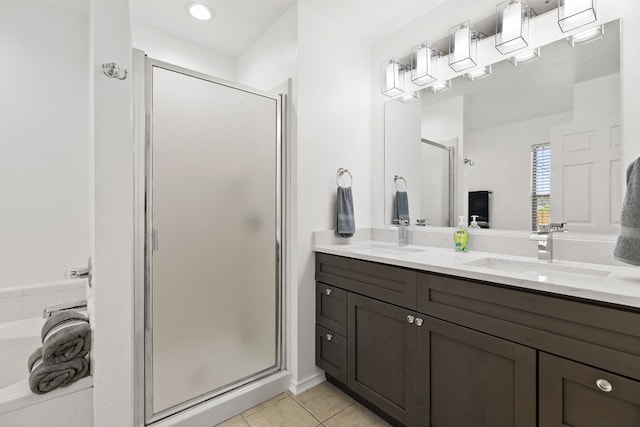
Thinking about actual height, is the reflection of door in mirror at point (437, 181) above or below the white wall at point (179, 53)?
below

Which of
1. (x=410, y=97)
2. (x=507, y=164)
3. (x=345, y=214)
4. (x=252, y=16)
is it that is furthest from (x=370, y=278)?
(x=252, y=16)

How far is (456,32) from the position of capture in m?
1.83

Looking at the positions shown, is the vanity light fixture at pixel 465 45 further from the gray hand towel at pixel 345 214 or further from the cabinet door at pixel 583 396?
the cabinet door at pixel 583 396

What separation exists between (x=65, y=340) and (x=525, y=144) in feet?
7.97

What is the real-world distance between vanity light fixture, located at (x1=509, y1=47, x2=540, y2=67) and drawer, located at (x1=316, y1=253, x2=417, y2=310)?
133cm

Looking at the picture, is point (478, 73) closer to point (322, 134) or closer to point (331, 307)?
point (322, 134)

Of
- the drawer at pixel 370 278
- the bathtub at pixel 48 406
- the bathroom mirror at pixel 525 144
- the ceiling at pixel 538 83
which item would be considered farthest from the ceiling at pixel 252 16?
the bathtub at pixel 48 406

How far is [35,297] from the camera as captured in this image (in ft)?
6.00

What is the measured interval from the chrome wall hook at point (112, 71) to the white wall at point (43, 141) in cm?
102

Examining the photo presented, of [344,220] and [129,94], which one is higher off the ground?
[129,94]

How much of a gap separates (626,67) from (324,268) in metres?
1.79

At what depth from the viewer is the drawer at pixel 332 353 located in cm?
180

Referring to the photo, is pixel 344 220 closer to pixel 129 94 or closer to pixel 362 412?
pixel 362 412

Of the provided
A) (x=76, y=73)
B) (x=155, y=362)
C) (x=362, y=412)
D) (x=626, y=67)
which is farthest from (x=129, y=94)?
(x=626, y=67)
